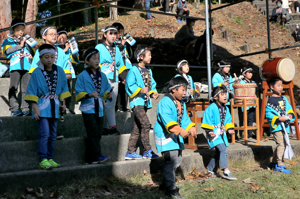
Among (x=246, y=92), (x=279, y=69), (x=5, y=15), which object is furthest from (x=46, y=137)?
(x=5, y=15)

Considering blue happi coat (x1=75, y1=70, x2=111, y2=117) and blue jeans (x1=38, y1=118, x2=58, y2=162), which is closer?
blue jeans (x1=38, y1=118, x2=58, y2=162)

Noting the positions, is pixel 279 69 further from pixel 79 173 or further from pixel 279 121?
pixel 79 173

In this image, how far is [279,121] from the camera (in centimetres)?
571

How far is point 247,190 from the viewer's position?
4.61 meters

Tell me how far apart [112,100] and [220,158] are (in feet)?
6.14

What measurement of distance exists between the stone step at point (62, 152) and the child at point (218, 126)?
0.95m

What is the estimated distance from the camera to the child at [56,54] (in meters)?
5.11

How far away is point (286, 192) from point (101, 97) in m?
2.77

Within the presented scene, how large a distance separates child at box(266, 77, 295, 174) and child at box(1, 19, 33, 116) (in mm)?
3879

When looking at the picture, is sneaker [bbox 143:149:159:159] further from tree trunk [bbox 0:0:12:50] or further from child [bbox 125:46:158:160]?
tree trunk [bbox 0:0:12:50]

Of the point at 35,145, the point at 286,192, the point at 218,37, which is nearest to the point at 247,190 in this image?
the point at 286,192

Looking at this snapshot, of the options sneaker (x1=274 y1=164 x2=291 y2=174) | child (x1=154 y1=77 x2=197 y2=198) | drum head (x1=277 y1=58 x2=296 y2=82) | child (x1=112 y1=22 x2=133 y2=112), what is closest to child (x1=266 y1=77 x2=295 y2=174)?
sneaker (x1=274 y1=164 x2=291 y2=174)

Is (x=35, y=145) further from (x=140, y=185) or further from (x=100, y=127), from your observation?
(x=140, y=185)

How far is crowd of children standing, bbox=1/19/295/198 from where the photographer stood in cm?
444
